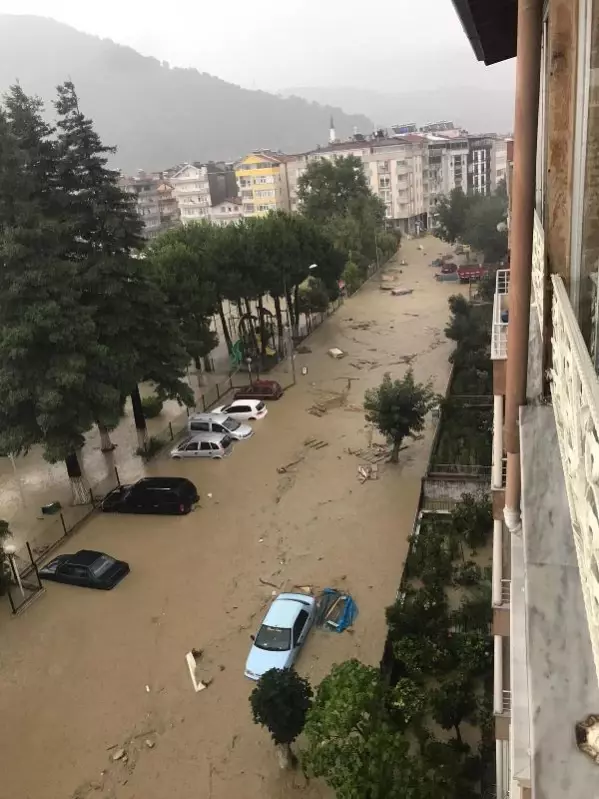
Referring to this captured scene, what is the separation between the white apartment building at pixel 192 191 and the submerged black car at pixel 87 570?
62682 mm

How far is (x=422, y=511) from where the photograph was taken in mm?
15070

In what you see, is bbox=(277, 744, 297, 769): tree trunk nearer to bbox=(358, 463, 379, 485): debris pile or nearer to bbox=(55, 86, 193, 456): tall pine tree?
bbox=(358, 463, 379, 485): debris pile

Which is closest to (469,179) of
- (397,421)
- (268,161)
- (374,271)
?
(268,161)

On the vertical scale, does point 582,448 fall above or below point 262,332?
above

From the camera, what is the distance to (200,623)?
12.2 metres

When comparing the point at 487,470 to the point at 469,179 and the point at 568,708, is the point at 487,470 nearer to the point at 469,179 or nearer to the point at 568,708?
the point at 568,708

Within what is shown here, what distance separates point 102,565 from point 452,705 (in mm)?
8119

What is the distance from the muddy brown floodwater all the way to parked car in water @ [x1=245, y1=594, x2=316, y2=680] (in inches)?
11.7

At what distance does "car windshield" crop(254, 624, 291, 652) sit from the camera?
1091 cm

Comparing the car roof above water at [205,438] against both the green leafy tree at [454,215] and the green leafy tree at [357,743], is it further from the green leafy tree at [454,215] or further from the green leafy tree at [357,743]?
the green leafy tree at [454,215]

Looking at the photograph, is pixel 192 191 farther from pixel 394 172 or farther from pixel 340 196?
pixel 340 196

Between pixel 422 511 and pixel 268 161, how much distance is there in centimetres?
5548

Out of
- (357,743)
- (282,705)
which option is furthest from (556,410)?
(282,705)

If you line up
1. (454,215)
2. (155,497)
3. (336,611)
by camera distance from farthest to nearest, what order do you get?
(454,215) → (155,497) → (336,611)
